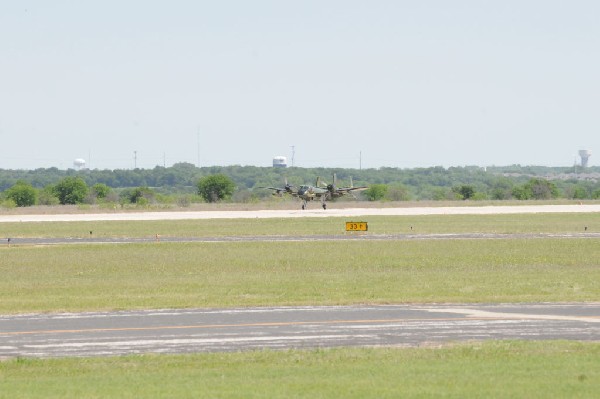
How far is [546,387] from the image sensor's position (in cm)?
1853

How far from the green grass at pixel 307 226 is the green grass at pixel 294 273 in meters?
12.3

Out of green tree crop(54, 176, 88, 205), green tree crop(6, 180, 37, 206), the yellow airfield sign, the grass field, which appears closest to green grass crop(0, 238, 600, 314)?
the grass field

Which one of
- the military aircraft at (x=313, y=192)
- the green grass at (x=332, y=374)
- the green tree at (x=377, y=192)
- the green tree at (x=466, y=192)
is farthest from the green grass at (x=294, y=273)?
the green tree at (x=377, y=192)

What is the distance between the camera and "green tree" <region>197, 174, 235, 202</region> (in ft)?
520

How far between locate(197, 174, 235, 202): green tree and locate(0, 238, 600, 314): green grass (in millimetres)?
94908

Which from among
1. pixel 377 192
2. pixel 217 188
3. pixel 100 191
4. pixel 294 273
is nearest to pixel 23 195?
pixel 100 191

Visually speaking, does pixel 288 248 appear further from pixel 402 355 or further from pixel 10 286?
pixel 402 355

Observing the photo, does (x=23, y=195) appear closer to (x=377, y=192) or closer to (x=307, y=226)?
(x=377, y=192)

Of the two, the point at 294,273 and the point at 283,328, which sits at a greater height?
the point at 283,328

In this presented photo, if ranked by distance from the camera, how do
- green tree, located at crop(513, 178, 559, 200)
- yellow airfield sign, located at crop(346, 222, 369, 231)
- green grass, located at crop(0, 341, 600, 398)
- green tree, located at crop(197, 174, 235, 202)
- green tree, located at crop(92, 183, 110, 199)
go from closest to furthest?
green grass, located at crop(0, 341, 600, 398) < yellow airfield sign, located at crop(346, 222, 369, 231) < green tree, located at crop(197, 174, 235, 202) < green tree, located at crop(92, 183, 110, 199) < green tree, located at crop(513, 178, 559, 200)

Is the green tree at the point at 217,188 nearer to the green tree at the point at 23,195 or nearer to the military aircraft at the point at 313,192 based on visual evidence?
the green tree at the point at 23,195

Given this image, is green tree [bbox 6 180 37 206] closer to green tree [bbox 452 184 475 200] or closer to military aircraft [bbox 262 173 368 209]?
military aircraft [bbox 262 173 368 209]

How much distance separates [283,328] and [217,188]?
132 metres

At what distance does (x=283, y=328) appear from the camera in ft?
89.6
